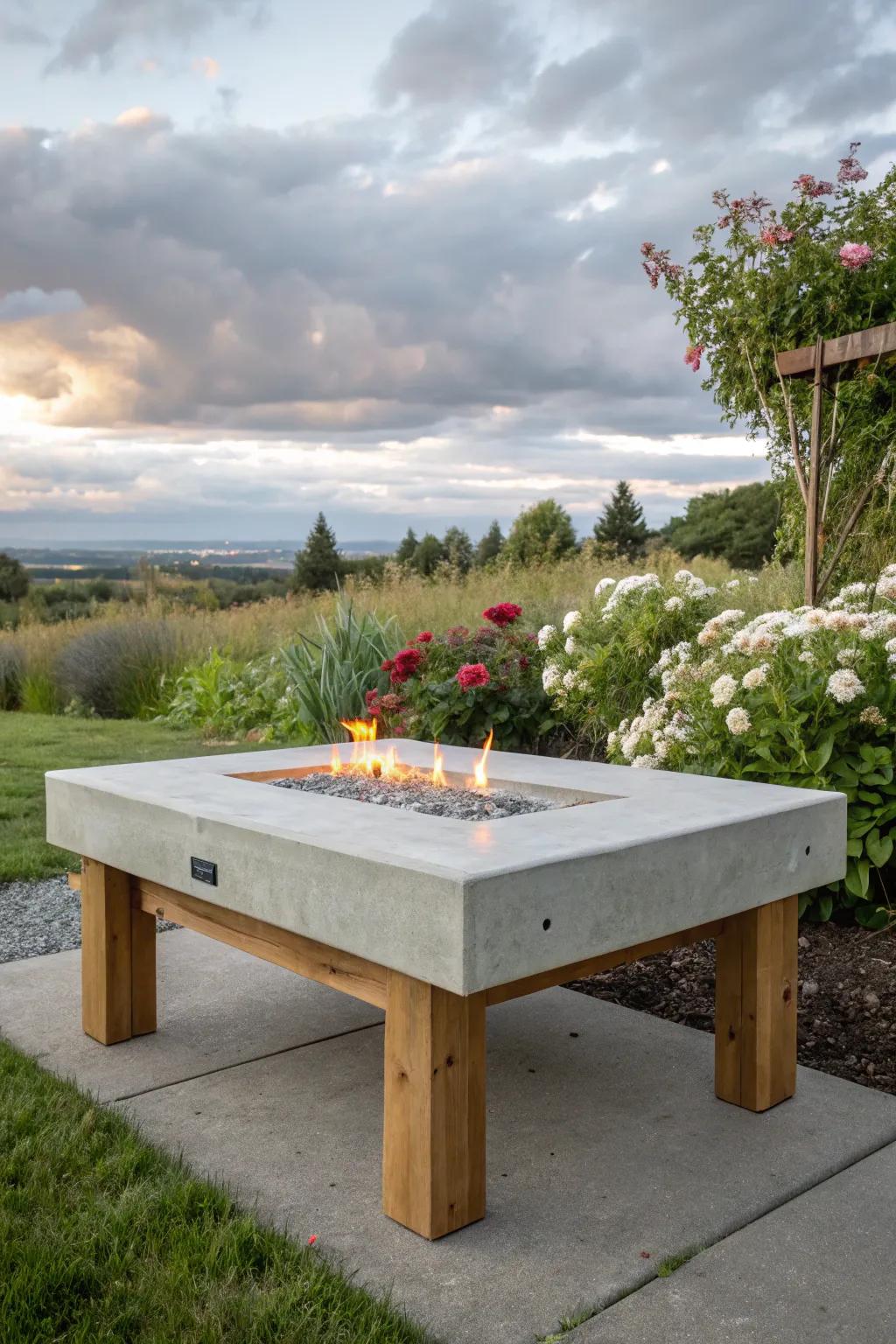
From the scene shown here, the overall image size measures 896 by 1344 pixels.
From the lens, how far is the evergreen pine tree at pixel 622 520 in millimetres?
37094

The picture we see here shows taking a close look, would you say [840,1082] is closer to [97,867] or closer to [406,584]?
[97,867]

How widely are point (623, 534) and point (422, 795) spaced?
3557 centimetres

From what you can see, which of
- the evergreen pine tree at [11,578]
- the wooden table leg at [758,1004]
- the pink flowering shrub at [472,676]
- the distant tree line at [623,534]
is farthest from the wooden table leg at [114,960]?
the evergreen pine tree at [11,578]

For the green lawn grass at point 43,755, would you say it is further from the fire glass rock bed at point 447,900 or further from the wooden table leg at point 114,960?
the fire glass rock bed at point 447,900

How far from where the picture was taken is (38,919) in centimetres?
377

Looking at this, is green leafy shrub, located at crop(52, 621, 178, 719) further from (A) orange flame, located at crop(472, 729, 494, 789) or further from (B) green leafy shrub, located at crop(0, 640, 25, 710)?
(A) orange flame, located at crop(472, 729, 494, 789)

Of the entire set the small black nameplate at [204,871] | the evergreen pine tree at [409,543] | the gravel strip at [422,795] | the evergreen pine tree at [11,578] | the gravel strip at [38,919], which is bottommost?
the gravel strip at [38,919]

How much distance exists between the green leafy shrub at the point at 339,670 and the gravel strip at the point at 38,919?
7.98ft

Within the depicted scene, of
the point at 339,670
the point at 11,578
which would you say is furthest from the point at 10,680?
the point at 11,578

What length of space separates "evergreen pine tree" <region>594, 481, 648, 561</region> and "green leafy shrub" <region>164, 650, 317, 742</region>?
29067 mm

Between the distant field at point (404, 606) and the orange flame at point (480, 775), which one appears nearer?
the orange flame at point (480, 775)

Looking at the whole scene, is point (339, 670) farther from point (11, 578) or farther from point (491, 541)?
point (491, 541)

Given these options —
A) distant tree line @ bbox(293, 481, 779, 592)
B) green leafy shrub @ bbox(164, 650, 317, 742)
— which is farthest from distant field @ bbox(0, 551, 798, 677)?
distant tree line @ bbox(293, 481, 779, 592)

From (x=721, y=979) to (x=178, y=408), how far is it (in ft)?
30.8
